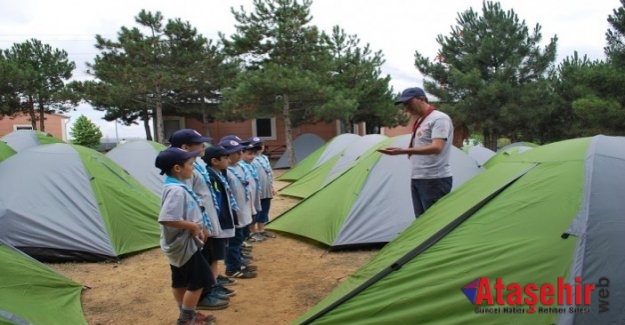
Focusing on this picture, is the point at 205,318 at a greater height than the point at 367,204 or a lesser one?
lesser

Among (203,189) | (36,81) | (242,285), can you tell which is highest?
(36,81)

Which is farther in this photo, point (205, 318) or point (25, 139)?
point (25, 139)

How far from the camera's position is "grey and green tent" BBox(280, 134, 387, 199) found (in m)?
9.22

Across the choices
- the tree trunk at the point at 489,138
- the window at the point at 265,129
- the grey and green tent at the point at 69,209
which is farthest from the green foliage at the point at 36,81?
the tree trunk at the point at 489,138

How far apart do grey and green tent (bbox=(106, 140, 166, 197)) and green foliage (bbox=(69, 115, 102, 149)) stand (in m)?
20.5

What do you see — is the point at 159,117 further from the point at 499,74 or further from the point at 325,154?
the point at 499,74

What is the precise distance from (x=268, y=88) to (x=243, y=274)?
1051 centimetres

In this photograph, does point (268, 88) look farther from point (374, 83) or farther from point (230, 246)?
point (230, 246)

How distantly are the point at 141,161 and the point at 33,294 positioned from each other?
554 centimetres

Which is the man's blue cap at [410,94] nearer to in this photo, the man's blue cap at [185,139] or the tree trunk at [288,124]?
the man's blue cap at [185,139]

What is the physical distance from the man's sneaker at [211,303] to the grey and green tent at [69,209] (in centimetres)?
180

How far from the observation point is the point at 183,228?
285cm

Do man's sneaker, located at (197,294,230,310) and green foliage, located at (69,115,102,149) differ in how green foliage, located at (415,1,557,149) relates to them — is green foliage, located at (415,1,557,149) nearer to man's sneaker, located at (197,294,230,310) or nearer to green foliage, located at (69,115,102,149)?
man's sneaker, located at (197,294,230,310)

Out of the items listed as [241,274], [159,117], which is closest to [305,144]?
[159,117]
